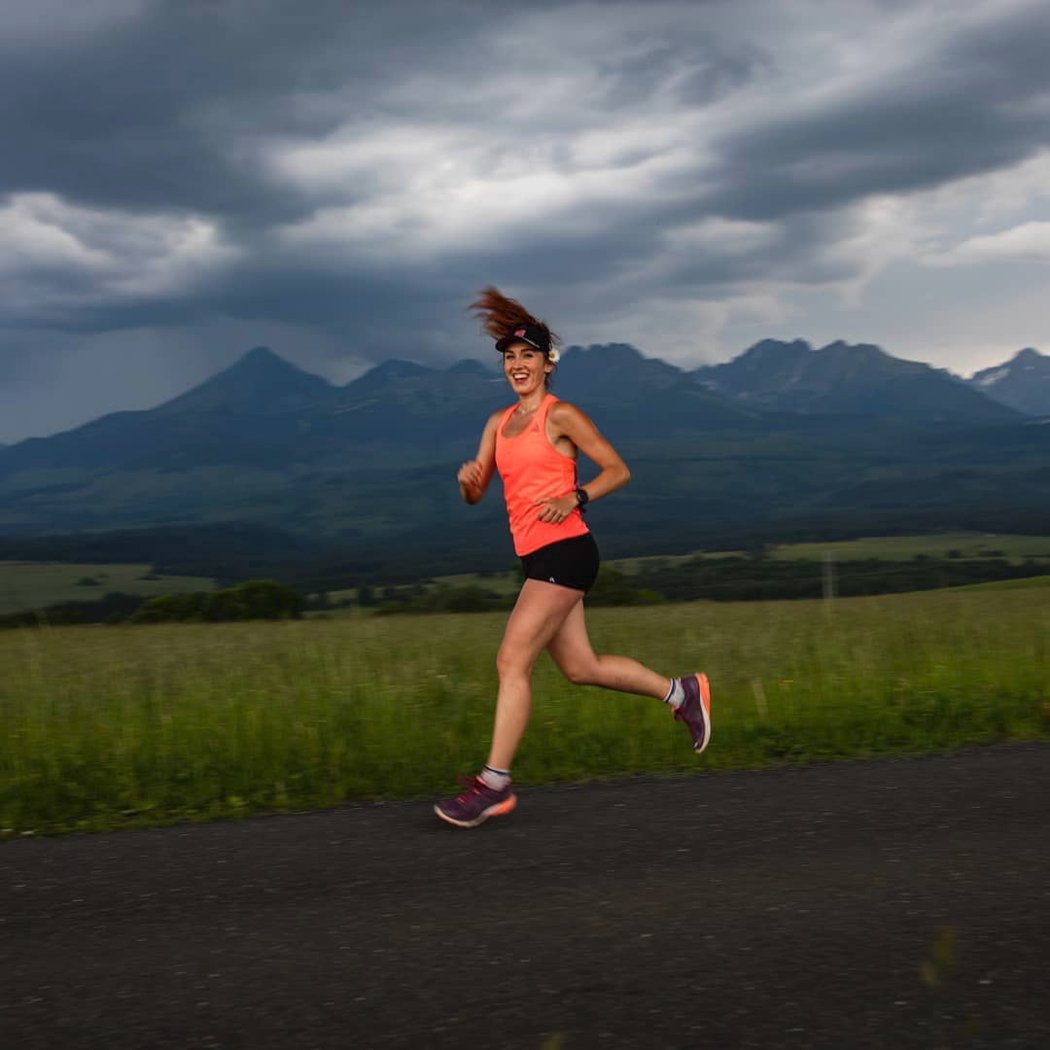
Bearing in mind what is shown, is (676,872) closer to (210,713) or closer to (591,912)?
(591,912)

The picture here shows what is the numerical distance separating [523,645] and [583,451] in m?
0.91

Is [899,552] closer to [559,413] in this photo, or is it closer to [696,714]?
[696,714]

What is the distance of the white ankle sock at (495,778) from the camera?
17.5 feet

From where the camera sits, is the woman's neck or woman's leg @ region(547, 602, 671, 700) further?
woman's leg @ region(547, 602, 671, 700)

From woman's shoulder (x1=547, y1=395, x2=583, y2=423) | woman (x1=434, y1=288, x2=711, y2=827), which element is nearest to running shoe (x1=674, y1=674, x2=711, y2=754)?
woman (x1=434, y1=288, x2=711, y2=827)

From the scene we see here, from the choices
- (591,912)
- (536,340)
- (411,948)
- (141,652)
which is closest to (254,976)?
(411,948)

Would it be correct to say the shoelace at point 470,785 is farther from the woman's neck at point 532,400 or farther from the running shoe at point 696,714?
the woman's neck at point 532,400

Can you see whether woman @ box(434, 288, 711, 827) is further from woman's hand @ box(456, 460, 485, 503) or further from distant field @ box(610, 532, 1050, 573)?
distant field @ box(610, 532, 1050, 573)

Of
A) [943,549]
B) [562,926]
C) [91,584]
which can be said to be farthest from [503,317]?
[943,549]

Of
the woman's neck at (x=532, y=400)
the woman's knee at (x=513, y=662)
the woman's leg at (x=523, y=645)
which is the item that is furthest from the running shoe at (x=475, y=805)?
the woman's neck at (x=532, y=400)

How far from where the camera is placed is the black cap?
568cm

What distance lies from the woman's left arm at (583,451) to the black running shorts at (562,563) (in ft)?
0.53

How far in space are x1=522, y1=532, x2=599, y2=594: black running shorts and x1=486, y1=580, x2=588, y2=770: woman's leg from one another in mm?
35

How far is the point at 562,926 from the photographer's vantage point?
149 inches
